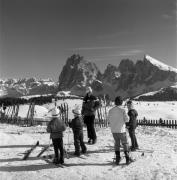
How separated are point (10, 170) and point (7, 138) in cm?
495

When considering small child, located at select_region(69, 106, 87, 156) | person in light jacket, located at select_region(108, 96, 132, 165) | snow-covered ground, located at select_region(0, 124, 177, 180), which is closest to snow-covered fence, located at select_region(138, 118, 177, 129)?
snow-covered ground, located at select_region(0, 124, 177, 180)

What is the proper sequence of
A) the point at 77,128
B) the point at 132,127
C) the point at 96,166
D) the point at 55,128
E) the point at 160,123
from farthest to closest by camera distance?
the point at 160,123 → the point at 132,127 → the point at 77,128 → the point at 55,128 → the point at 96,166

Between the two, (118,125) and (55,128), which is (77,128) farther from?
(118,125)

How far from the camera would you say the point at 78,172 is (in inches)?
352

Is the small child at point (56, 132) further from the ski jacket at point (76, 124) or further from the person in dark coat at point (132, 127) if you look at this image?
the person in dark coat at point (132, 127)

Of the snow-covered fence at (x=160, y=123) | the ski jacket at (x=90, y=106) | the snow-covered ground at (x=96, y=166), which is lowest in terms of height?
the snow-covered ground at (x=96, y=166)

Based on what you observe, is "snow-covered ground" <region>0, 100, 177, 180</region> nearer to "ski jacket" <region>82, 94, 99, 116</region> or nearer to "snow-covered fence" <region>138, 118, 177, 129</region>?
"ski jacket" <region>82, 94, 99, 116</region>

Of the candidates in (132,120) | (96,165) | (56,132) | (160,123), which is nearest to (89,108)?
(132,120)

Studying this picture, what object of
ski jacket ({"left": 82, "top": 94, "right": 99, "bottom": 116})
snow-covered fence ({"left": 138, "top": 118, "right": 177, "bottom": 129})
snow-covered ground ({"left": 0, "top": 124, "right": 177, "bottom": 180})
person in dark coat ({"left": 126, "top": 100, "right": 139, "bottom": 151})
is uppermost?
ski jacket ({"left": 82, "top": 94, "right": 99, "bottom": 116})

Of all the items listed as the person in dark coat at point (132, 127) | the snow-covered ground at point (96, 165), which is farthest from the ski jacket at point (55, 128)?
the person in dark coat at point (132, 127)

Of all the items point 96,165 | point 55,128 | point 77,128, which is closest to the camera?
point 96,165

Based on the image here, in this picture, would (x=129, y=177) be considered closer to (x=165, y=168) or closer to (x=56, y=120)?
(x=165, y=168)

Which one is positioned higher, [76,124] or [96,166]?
[76,124]

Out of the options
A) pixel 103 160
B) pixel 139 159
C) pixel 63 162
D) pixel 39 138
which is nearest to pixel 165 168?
pixel 139 159
